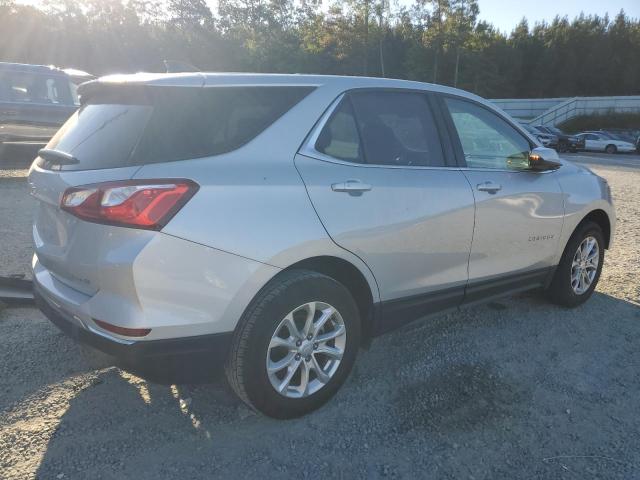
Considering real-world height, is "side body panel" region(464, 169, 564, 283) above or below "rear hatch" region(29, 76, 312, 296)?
below

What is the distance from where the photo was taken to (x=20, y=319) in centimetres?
379

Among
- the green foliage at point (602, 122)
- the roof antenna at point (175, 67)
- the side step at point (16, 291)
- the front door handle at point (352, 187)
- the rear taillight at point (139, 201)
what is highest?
the roof antenna at point (175, 67)

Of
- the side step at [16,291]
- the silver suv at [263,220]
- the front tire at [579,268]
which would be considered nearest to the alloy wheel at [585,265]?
the front tire at [579,268]

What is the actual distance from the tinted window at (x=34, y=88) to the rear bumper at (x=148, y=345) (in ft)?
30.1

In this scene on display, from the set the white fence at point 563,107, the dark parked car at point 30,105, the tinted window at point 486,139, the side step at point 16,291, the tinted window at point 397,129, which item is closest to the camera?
the tinted window at point 397,129

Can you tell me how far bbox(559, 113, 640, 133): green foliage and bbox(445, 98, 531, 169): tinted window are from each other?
141ft

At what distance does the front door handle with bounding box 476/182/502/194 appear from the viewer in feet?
11.0

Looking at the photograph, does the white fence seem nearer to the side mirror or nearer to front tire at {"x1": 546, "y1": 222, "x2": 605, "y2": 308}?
front tire at {"x1": 546, "y1": 222, "x2": 605, "y2": 308}

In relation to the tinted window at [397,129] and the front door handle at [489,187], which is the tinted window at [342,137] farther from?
the front door handle at [489,187]

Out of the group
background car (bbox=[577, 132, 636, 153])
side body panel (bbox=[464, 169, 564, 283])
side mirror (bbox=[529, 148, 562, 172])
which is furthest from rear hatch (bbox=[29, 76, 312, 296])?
background car (bbox=[577, 132, 636, 153])

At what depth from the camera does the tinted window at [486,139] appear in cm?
346

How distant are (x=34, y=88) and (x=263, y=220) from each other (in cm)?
978

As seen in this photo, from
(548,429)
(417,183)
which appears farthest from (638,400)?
(417,183)

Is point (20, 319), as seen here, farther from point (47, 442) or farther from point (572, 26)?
point (572, 26)
